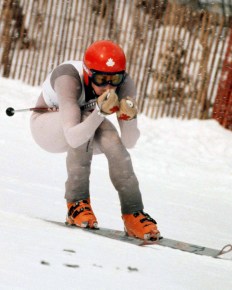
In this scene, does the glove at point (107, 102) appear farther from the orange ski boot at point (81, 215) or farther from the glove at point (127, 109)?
the orange ski boot at point (81, 215)

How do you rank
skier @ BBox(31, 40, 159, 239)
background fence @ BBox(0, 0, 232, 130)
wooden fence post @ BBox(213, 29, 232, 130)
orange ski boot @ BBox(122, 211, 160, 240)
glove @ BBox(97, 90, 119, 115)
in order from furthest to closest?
background fence @ BBox(0, 0, 232, 130)
wooden fence post @ BBox(213, 29, 232, 130)
orange ski boot @ BBox(122, 211, 160, 240)
skier @ BBox(31, 40, 159, 239)
glove @ BBox(97, 90, 119, 115)

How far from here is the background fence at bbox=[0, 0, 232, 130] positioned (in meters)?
12.1

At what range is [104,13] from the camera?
12.9 meters

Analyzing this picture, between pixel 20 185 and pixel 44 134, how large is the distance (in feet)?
6.14

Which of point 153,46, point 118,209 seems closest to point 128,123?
point 118,209

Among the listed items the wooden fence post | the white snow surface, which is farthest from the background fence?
the white snow surface

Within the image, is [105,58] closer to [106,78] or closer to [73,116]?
[106,78]

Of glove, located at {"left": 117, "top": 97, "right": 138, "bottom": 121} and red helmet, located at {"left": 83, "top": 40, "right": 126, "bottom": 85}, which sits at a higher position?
red helmet, located at {"left": 83, "top": 40, "right": 126, "bottom": 85}

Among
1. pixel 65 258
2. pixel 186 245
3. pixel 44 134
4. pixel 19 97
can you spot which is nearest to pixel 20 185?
pixel 44 134

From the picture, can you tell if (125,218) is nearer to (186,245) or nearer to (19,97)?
(186,245)

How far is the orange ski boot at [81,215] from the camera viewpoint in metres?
5.40

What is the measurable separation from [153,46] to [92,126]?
25.0 ft

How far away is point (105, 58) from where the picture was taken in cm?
518

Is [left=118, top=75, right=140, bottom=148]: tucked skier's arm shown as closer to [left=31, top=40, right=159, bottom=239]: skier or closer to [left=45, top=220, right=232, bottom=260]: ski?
[left=31, top=40, right=159, bottom=239]: skier
